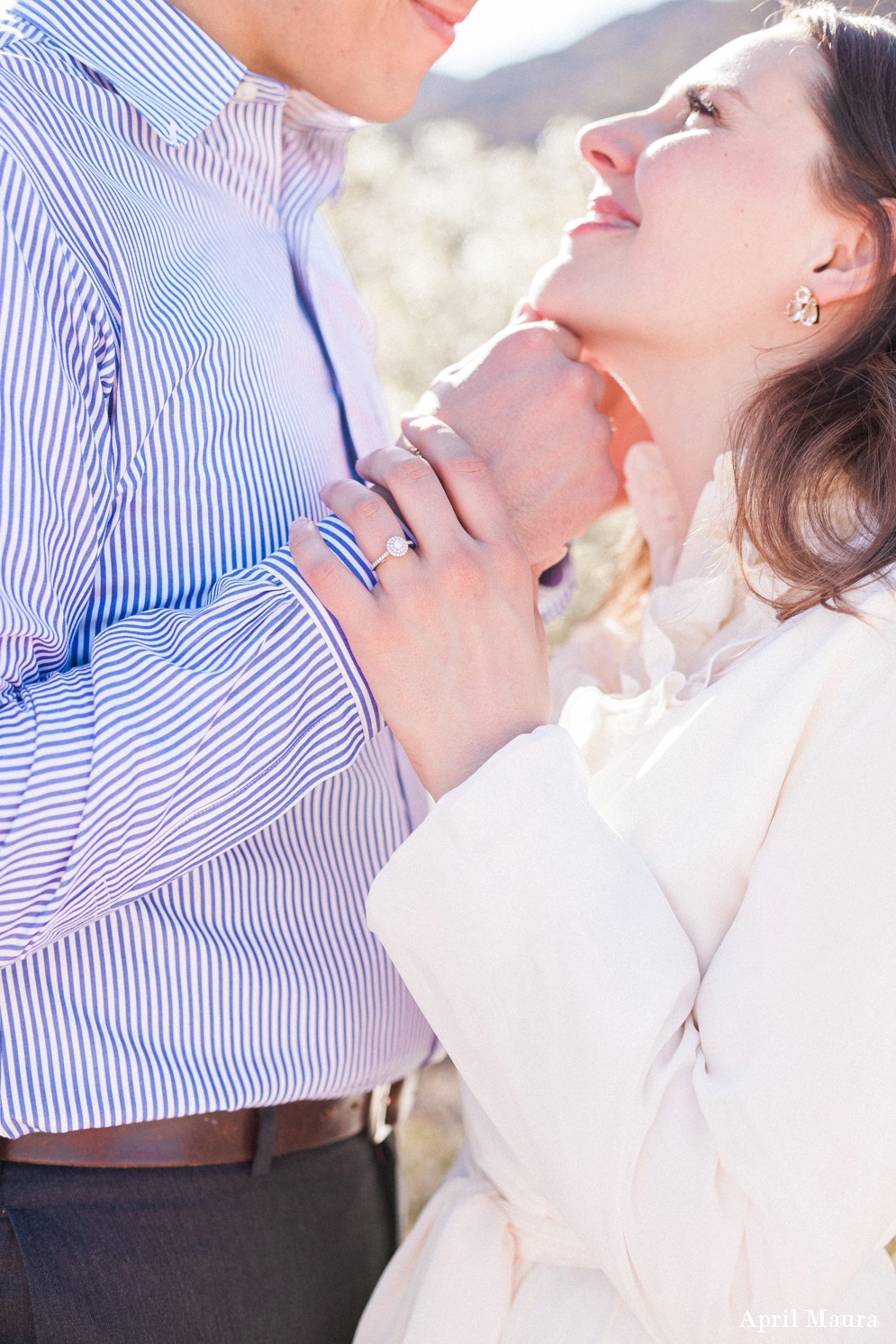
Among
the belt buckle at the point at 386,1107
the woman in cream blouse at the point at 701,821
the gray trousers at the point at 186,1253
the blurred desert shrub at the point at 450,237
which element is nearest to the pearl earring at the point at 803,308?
the woman in cream blouse at the point at 701,821

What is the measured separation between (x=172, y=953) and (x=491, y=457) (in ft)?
2.88

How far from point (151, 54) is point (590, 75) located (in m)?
22.0

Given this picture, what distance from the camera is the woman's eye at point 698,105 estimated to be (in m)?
2.00

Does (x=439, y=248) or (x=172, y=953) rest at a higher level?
(x=439, y=248)

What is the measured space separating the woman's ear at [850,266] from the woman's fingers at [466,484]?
2.38ft

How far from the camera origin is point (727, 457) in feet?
6.27

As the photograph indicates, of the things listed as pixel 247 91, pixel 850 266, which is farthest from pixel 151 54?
pixel 850 266

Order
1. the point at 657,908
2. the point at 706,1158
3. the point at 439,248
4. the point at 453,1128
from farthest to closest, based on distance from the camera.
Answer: the point at 439,248 → the point at 453,1128 → the point at 657,908 → the point at 706,1158

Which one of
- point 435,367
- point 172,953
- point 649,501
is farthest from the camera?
point 435,367

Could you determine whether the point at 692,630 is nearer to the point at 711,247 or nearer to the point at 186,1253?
the point at 711,247

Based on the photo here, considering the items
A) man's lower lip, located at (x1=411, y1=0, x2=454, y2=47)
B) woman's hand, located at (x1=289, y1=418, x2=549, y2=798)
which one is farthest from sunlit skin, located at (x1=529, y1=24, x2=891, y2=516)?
woman's hand, located at (x1=289, y1=418, x2=549, y2=798)

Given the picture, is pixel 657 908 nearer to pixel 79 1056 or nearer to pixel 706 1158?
pixel 706 1158

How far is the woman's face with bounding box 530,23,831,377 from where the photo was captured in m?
1.90

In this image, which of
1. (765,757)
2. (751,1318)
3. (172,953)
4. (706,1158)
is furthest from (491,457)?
(751,1318)
